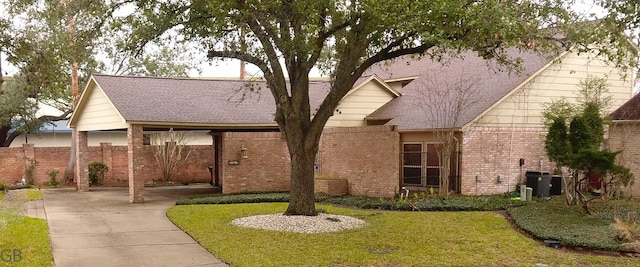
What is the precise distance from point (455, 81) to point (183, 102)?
9901 millimetres

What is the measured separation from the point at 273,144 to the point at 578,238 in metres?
11.6

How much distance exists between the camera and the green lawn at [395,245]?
363 inches

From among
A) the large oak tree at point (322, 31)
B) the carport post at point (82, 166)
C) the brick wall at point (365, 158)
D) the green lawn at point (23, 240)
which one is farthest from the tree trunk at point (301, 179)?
the carport post at point (82, 166)

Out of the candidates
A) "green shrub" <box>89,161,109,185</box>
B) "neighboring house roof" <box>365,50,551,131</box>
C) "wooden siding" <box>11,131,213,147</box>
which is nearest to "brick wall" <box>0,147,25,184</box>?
"green shrub" <box>89,161,109,185</box>

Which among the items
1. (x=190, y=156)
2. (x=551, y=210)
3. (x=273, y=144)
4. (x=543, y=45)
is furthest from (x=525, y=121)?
(x=190, y=156)

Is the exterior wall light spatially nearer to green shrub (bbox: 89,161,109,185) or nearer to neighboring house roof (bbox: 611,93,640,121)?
green shrub (bbox: 89,161,109,185)

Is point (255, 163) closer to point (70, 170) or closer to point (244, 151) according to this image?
point (244, 151)

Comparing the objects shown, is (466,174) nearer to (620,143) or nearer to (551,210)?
(551,210)

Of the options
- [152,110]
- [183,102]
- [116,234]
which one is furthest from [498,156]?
[116,234]

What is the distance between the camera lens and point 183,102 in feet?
64.9

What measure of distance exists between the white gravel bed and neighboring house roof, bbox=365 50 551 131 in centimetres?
531

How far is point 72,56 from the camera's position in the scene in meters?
12.0

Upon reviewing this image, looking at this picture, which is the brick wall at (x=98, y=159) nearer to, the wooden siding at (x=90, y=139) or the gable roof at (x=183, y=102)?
the gable roof at (x=183, y=102)

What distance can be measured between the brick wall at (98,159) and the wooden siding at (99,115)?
3150 millimetres
